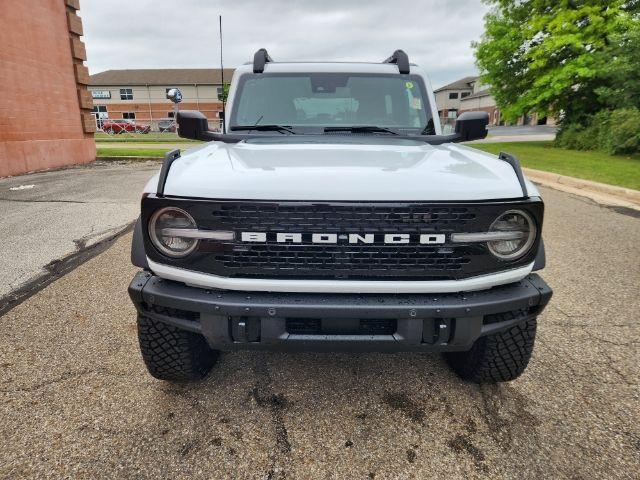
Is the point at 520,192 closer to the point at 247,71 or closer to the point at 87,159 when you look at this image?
the point at 247,71

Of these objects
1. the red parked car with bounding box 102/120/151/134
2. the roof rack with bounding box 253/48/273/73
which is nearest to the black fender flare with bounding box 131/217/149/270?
the roof rack with bounding box 253/48/273/73

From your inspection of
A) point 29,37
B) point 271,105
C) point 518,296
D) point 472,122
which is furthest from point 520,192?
point 29,37

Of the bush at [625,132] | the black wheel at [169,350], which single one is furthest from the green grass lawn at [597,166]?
the black wheel at [169,350]

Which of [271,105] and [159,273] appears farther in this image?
[271,105]

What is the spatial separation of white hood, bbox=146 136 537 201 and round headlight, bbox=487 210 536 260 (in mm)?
110

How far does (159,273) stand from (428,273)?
3.89 feet

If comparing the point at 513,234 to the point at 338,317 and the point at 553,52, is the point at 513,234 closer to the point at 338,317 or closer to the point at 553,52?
the point at 338,317

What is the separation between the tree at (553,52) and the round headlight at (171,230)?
19.0m

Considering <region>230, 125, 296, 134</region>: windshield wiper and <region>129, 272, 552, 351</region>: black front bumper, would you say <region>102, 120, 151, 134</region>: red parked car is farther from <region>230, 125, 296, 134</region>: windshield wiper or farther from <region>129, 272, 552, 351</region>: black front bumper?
<region>129, 272, 552, 351</region>: black front bumper

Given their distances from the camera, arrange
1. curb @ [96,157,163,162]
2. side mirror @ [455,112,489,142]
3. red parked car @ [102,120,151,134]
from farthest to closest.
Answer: red parked car @ [102,120,151,134], curb @ [96,157,163,162], side mirror @ [455,112,489,142]

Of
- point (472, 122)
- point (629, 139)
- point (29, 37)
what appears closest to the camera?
point (472, 122)

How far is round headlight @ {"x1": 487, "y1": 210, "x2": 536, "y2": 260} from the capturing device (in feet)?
6.18

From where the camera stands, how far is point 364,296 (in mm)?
1866

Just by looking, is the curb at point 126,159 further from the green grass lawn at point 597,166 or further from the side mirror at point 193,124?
the side mirror at point 193,124
